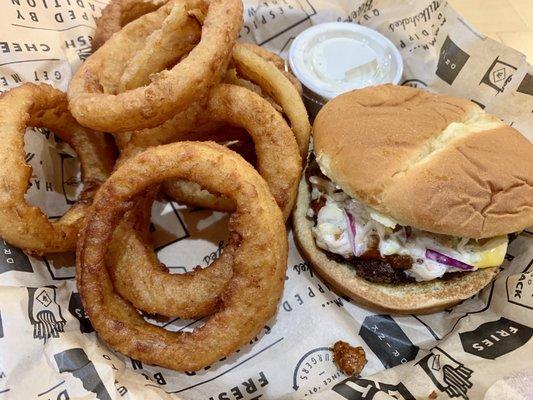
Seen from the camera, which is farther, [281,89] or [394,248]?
[281,89]

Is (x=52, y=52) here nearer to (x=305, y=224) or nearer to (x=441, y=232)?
(x=305, y=224)

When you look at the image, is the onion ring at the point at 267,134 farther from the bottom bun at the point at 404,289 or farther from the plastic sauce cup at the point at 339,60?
the plastic sauce cup at the point at 339,60

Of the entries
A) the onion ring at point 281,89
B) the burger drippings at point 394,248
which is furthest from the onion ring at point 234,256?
the onion ring at point 281,89

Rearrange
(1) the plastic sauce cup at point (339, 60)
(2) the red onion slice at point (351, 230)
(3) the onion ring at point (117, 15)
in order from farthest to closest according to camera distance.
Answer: (1) the plastic sauce cup at point (339, 60) < (3) the onion ring at point (117, 15) < (2) the red onion slice at point (351, 230)

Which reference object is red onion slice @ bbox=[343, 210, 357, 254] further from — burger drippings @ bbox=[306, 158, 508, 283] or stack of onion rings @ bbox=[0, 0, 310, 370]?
stack of onion rings @ bbox=[0, 0, 310, 370]

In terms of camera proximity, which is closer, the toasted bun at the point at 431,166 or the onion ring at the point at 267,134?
the toasted bun at the point at 431,166

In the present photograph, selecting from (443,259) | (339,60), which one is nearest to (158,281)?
(443,259)

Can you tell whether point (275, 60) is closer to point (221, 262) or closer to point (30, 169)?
point (221, 262)
